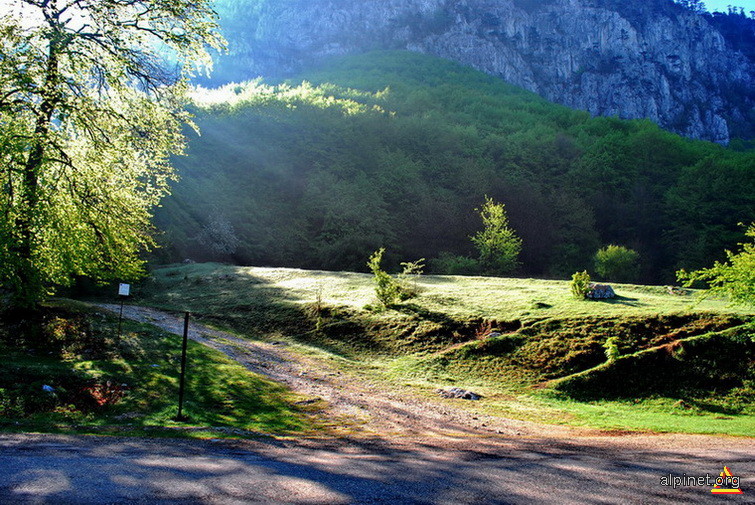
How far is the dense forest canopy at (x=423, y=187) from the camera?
165ft

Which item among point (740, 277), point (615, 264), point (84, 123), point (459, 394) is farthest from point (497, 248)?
point (84, 123)

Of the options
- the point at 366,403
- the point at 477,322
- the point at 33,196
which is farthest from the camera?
the point at 477,322

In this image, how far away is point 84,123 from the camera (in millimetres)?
13766

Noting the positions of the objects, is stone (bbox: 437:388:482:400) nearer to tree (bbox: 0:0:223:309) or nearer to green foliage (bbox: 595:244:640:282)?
tree (bbox: 0:0:223:309)

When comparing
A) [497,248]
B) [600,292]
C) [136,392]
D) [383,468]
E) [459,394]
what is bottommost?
[459,394]

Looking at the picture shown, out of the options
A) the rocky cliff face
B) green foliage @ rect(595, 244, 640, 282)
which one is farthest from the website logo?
the rocky cliff face

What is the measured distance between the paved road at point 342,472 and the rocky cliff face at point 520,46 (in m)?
123

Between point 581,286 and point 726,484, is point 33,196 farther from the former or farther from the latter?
point 581,286

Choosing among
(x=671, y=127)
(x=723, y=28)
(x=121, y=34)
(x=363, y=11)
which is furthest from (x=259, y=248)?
(x=723, y=28)

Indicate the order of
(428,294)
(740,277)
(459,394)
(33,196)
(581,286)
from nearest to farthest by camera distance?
(33,196) < (740,277) < (459,394) < (581,286) < (428,294)

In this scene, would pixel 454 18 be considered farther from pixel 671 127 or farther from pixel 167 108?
pixel 167 108

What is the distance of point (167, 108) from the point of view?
16281mm

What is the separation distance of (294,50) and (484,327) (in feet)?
389

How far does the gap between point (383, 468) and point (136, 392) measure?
22.7 ft
